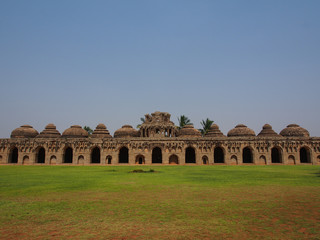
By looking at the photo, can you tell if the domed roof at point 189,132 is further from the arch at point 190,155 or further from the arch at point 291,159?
the arch at point 291,159

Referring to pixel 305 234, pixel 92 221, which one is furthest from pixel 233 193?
pixel 92 221

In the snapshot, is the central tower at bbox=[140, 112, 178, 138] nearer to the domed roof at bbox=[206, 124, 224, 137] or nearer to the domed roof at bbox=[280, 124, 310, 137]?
the domed roof at bbox=[206, 124, 224, 137]

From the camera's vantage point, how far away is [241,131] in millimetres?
56531

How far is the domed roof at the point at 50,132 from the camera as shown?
193 ft

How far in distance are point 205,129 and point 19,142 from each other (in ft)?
151

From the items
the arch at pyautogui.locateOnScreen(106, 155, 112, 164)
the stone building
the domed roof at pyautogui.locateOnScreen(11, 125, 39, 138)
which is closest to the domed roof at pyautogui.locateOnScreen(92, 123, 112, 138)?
the stone building

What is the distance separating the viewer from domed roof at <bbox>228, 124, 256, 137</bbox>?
2199 inches

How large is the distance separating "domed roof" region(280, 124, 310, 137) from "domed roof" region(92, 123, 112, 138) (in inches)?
1675

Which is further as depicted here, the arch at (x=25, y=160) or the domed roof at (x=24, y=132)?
the domed roof at (x=24, y=132)

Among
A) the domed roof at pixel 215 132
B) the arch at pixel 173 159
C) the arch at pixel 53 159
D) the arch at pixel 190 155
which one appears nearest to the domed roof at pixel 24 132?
the arch at pixel 53 159

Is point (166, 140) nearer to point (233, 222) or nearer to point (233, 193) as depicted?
point (233, 193)

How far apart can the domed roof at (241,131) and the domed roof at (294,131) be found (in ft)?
25.5

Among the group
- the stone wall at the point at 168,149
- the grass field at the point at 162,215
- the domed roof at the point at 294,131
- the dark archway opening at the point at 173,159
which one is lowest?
the grass field at the point at 162,215

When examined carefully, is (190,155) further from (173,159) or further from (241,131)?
(241,131)
